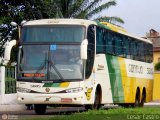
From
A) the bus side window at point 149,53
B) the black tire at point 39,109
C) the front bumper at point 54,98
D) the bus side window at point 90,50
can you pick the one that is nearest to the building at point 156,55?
the bus side window at point 149,53

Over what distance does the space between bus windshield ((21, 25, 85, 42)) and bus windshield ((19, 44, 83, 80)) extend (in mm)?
322

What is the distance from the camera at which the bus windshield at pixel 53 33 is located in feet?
67.4

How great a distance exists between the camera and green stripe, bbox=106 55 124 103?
23422mm

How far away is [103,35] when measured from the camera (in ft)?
74.3

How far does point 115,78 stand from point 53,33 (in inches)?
180

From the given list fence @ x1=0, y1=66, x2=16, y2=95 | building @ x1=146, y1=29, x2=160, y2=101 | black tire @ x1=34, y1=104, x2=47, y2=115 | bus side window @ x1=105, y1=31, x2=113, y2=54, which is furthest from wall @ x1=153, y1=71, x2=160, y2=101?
black tire @ x1=34, y1=104, x2=47, y2=115

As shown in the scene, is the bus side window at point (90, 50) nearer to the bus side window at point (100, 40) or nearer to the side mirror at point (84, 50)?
the bus side window at point (100, 40)

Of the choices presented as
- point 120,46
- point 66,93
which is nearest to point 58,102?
point 66,93

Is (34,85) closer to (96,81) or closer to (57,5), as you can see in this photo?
(96,81)

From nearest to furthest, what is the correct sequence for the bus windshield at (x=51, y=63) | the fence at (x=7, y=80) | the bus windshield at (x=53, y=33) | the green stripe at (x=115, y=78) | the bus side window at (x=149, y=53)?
1. the bus windshield at (x=51, y=63)
2. the bus windshield at (x=53, y=33)
3. the green stripe at (x=115, y=78)
4. the fence at (x=7, y=80)
5. the bus side window at (x=149, y=53)

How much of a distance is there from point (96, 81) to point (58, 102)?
2205 mm

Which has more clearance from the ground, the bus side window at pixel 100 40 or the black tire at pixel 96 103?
the bus side window at pixel 100 40

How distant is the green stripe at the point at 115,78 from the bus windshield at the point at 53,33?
273cm

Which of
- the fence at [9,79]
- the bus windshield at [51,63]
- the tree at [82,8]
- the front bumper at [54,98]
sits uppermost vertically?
the tree at [82,8]
